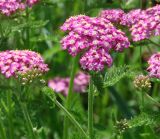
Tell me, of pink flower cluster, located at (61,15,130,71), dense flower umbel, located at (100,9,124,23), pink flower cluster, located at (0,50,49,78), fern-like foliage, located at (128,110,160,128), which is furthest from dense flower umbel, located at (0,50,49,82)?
dense flower umbel, located at (100,9,124,23)

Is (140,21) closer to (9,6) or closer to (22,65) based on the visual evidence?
(9,6)

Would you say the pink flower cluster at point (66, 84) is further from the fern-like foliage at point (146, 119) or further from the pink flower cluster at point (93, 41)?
the fern-like foliage at point (146, 119)

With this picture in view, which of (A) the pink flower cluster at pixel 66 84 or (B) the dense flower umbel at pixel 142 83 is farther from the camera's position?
(A) the pink flower cluster at pixel 66 84

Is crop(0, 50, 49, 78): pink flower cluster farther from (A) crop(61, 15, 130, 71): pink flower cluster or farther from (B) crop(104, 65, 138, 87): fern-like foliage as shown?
(B) crop(104, 65, 138, 87): fern-like foliage

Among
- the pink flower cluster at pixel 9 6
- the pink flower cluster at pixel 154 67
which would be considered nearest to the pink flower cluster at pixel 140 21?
the pink flower cluster at pixel 154 67

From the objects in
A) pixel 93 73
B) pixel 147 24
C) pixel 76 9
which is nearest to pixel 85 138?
pixel 93 73

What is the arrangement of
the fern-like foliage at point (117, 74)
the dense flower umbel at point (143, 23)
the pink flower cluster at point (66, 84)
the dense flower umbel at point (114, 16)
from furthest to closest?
the pink flower cluster at point (66, 84) < the dense flower umbel at point (114, 16) < the dense flower umbel at point (143, 23) < the fern-like foliage at point (117, 74)

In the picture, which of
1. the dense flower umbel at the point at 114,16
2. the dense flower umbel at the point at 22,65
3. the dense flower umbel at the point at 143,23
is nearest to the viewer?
the dense flower umbel at the point at 22,65
